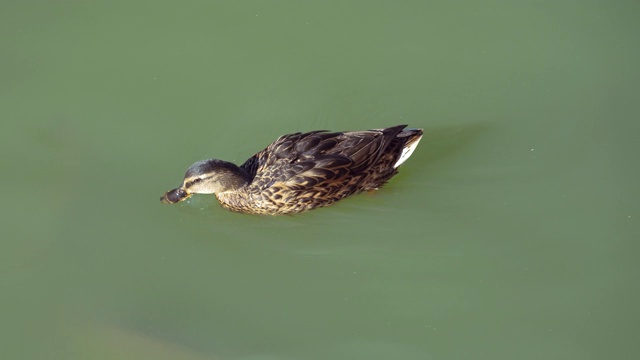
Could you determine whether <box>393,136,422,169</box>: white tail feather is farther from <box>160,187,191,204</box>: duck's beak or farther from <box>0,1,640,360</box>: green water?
<box>160,187,191,204</box>: duck's beak

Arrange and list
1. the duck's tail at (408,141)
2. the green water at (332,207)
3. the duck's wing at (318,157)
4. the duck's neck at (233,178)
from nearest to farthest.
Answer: the green water at (332,207) < the duck's wing at (318,157) < the duck's neck at (233,178) < the duck's tail at (408,141)

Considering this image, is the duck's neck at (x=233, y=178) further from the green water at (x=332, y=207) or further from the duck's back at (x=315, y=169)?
the green water at (x=332, y=207)

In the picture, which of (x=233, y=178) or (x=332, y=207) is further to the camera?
(x=332, y=207)

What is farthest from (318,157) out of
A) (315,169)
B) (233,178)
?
(233,178)

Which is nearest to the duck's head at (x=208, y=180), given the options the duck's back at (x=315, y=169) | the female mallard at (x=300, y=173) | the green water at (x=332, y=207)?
the female mallard at (x=300, y=173)

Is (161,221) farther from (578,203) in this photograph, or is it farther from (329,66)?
(578,203)

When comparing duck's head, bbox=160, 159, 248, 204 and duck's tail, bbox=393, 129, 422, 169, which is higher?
duck's head, bbox=160, 159, 248, 204

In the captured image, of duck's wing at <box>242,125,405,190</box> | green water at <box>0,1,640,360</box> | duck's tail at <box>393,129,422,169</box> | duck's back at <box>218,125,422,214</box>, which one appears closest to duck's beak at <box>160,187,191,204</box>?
green water at <box>0,1,640,360</box>

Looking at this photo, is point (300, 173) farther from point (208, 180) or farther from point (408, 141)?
point (408, 141)
